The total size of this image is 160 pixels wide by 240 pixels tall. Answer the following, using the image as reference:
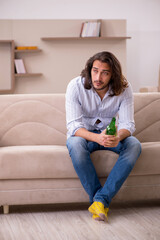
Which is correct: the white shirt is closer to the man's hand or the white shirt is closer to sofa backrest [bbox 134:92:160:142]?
the man's hand

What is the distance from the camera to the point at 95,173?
2039 millimetres

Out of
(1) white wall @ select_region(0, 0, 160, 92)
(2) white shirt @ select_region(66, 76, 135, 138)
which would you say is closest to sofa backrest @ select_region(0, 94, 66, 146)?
(2) white shirt @ select_region(66, 76, 135, 138)

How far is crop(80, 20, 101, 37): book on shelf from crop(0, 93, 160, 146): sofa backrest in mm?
3529

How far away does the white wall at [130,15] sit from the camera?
6.25m

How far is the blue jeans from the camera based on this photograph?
198 cm

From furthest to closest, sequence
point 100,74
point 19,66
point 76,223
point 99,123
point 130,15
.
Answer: point 130,15 < point 19,66 < point 99,123 < point 100,74 < point 76,223

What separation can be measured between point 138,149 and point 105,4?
4.96m

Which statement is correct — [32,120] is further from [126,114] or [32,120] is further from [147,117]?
[147,117]

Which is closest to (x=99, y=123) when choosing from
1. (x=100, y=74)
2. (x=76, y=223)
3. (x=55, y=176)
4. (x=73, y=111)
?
(x=73, y=111)

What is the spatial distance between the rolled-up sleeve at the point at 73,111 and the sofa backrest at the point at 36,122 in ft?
1.25

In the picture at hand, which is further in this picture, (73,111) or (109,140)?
(73,111)

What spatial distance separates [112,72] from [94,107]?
27 cm

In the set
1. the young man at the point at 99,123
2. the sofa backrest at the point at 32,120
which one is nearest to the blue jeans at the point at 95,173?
the young man at the point at 99,123

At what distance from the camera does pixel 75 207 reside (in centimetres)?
228
